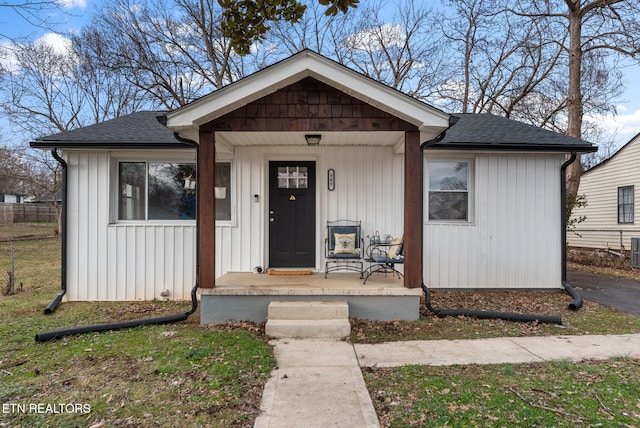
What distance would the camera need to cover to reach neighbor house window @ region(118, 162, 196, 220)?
19.6 ft

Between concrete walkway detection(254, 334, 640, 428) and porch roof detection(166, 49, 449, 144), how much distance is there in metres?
2.57

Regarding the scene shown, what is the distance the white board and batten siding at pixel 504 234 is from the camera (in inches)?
238

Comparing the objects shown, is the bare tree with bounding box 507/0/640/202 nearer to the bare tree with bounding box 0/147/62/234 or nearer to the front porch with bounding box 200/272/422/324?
the front porch with bounding box 200/272/422/324

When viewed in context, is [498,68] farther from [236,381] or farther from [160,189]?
[236,381]

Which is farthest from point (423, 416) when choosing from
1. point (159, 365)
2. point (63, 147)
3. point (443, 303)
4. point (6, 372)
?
point (63, 147)

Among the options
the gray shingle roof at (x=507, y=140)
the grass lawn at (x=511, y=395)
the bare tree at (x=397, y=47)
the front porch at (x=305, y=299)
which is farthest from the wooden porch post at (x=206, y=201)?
the bare tree at (x=397, y=47)

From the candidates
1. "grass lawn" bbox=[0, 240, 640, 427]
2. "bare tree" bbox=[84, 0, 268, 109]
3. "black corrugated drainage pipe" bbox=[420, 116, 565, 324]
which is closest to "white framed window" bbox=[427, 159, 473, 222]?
"black corrugated drainage pipe" bbox=[420, 116, 565, 324]

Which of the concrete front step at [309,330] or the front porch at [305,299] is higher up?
the front porch at [305,299]

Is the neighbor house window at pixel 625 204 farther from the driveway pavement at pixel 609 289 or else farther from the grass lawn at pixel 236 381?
the grass lawn at pixel 236 381

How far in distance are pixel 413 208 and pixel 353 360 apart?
201 cm

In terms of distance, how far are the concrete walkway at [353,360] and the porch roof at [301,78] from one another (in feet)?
8.42

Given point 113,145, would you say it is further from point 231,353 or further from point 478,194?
point 478,194

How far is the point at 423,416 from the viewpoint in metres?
2.37

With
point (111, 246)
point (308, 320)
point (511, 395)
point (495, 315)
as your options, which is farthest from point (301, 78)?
point (111, 246)
